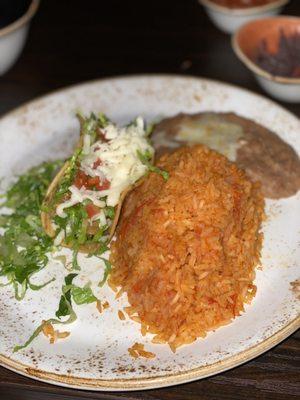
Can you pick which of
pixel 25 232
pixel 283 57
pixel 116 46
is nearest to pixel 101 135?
pixel 25 232

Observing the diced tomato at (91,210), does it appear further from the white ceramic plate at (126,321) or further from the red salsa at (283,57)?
the red salsa at (283,57)

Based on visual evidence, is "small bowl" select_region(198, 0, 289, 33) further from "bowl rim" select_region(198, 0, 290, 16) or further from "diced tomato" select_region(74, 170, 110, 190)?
"diced tomato" select_region(74, 170, 110, 190)

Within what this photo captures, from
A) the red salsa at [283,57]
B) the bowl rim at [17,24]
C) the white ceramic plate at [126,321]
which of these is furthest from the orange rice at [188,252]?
the bowl rim at [17,24]

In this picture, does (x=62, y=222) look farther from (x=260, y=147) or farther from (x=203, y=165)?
(x=260, y=147)

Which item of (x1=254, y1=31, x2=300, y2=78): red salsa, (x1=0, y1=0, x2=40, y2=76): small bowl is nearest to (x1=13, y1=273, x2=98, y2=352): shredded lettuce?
(x1=0, y1=0, x2=40, y2=76): small bowl

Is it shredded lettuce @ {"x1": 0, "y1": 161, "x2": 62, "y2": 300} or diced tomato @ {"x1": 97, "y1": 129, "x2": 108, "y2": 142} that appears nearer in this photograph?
shredded lettuce @ {"x1": 0, "y1": 161, "x2": 62, "y2": 300}
